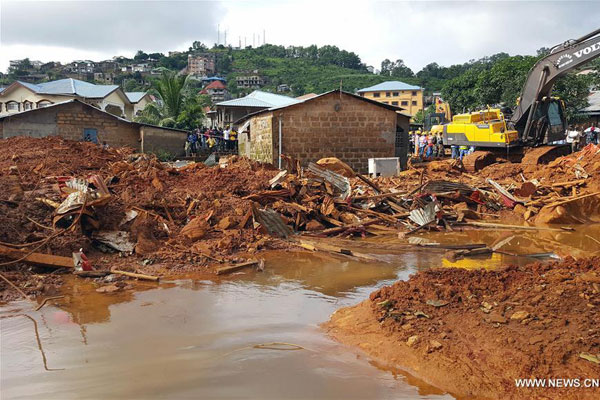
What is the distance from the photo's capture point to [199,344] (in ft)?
15.9

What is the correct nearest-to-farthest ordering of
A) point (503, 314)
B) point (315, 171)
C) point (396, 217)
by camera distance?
point (503, 314), point (396, 217), point (315, 171)

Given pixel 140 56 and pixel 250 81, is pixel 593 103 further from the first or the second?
pixel 140 56

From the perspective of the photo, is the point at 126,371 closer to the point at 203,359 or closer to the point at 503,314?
the point at 203,359

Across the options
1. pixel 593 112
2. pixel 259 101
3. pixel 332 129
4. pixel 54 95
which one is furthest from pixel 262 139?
pixel 54 95

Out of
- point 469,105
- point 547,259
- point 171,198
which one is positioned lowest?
point 547,259

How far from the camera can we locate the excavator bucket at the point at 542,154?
1884 cm

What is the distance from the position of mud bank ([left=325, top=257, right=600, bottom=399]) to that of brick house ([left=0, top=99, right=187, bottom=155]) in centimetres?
2519

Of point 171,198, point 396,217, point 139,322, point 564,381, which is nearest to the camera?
point 564,381

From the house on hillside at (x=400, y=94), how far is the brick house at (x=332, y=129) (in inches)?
2404

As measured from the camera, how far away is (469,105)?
1737 inches

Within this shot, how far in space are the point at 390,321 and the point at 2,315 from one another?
4684 mm

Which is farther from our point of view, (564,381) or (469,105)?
(469,105)

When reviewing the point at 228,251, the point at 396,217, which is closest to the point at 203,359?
the point at 228,251

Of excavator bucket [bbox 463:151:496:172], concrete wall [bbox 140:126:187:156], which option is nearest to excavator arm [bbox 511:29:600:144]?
excavator bucket [bbox 463:151:496:172]
